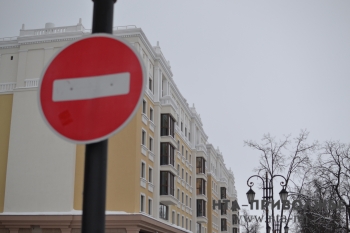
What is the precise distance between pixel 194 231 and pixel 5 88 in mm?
27365

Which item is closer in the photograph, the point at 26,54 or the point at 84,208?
the point at 84,208

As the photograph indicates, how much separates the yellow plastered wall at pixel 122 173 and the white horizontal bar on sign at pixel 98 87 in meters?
→ 33.7

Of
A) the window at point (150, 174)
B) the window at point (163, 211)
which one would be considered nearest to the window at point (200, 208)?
the window at point (163, 211)

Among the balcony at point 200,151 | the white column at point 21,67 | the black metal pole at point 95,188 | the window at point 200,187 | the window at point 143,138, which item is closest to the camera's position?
the black metal pole at point 95,188

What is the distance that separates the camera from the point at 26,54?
39.9 meters

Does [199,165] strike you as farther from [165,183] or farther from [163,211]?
[165,183]

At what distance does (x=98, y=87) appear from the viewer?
2.67 m

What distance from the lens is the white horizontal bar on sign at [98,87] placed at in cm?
267

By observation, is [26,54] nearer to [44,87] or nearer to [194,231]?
[194,231]

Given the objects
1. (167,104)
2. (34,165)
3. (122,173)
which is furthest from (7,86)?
(167,104)

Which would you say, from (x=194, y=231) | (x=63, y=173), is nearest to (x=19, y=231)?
(x=63, y=173)

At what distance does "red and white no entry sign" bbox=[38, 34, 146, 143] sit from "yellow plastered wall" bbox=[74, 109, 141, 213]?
110 feet

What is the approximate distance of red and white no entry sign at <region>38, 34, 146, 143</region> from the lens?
265 cm

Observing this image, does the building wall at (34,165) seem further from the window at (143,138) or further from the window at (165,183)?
the window at (165,183)
